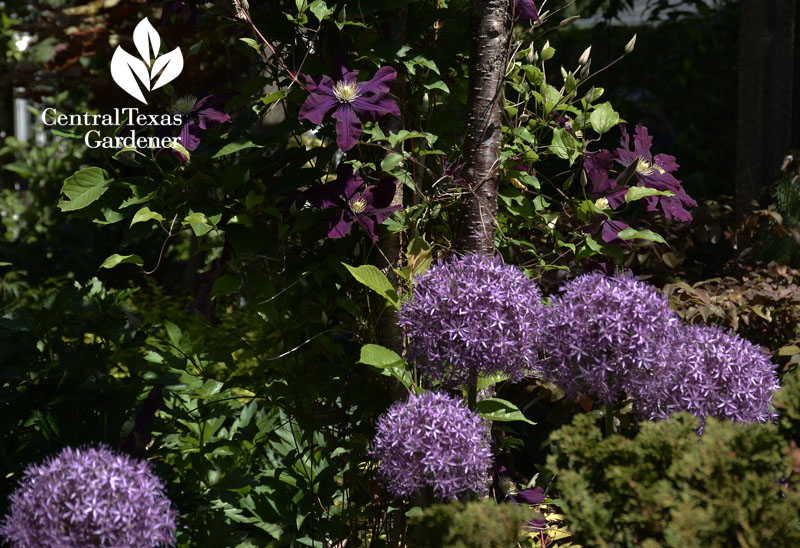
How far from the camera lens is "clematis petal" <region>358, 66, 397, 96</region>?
1.99 meters

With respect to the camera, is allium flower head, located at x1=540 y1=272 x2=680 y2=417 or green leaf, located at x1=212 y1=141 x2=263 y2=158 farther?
green leaf, located at x1=212 y1=141 x2=263 y2=158

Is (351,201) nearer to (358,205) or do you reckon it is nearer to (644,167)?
(358,205)

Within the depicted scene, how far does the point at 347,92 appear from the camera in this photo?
1.98 m

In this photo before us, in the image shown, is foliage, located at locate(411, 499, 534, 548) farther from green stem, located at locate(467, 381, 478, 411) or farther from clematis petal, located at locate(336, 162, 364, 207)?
clematis petal, located at locate(336, 162, 364, 207)

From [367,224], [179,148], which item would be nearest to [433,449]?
[367,224]

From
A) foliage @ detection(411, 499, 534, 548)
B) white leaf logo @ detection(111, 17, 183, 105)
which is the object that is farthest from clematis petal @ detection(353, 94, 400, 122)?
white leaf logo @ detection(111, 17, 183, 105)

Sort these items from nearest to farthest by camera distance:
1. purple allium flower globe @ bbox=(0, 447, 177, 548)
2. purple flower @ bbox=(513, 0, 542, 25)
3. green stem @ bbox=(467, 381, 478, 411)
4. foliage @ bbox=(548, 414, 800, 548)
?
foliage @ bbox=(548, 414, 800, 548) → purple allium flower globe @ bbox=(0, 447, 177, 548) → green stem @ bbox=(467, 381, 478, 411) → purple flower @ bbox=(513, 0, 542, 25)

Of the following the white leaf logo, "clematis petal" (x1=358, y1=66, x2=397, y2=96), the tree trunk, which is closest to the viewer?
"clematis petal" (x1=358, y1=66, x2=397, y2=96)

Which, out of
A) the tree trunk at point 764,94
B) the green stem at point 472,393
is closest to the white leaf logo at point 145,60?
the green stem at point 472,393

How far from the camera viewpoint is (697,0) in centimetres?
521

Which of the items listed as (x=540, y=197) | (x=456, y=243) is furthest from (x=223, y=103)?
(x=540, y=197)

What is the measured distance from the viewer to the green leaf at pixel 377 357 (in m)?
1.78

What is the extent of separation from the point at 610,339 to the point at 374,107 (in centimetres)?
86

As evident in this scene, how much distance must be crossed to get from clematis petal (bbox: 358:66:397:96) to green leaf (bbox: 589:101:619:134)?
621mm
